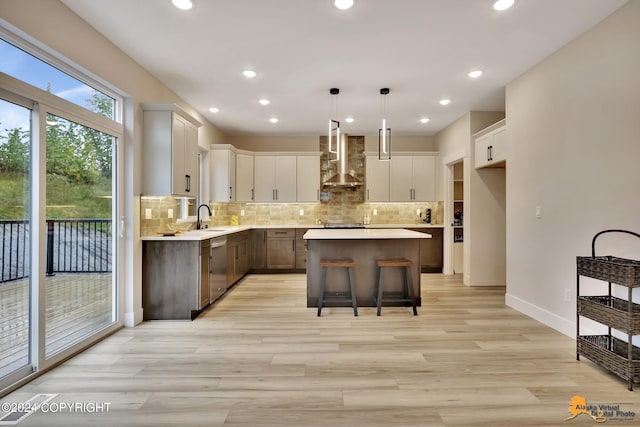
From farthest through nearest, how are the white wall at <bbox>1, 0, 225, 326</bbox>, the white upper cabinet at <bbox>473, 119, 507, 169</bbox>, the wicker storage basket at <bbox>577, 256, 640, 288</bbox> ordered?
the white upper cabinet at <bbox>473, 119, 507, 169</bbox>, the white wall at <bbox>1, 0, 225, 326</bbox>, the wicker storage basket at <bbox>577, 256, 640, 288</bbox>

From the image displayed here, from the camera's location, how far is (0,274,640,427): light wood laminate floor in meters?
1.91

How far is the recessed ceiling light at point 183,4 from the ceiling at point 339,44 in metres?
0.05

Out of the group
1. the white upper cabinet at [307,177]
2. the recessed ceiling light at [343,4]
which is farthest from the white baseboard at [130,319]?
the white upper cabinet at [307,177]

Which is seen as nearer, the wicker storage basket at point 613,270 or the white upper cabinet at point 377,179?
the wicker storage basket at point 613,270

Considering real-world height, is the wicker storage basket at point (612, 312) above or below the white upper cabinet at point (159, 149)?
below

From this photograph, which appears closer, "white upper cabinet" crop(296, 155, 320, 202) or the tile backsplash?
"white upper cabinet" crop(296, 155, 320, 202)

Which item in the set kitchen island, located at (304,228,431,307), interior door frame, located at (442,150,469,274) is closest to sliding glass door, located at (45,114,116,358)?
kitchen island, located at (304,228,431,307)

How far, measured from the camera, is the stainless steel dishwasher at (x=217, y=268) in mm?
4094

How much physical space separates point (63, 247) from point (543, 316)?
454 cm

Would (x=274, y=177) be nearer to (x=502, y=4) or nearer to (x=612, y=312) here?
(x=502, y=4)

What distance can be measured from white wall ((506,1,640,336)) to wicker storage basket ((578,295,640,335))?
0.38 metres

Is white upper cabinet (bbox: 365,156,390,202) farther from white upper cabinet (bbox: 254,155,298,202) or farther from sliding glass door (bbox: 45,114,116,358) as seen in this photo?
sliding glass door (bbox: 45,114,116,358)

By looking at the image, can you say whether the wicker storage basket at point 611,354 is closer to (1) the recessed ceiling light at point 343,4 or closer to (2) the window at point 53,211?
(1) the recessed ceiling light at point 343,4

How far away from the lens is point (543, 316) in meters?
3.46
